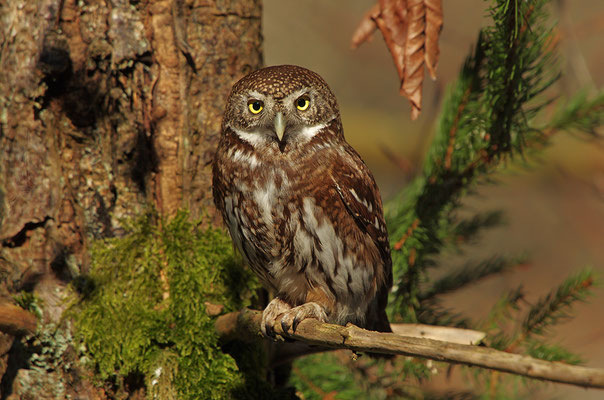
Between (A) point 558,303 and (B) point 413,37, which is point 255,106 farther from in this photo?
(A) point 558,303

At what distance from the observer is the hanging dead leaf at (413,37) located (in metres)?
2.32

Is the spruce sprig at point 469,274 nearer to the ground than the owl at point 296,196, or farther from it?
nearer to the ground

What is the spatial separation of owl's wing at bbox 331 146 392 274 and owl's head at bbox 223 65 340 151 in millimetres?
240

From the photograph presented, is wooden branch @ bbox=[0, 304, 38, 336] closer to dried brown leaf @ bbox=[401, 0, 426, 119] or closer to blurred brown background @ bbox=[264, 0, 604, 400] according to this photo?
dried brown leaf @ bbox=[401, 0, 426, 119]

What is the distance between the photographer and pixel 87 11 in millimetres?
2740

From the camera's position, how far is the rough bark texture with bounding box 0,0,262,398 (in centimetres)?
270

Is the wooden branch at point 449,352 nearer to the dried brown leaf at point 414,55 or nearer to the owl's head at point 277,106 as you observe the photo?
the dried brown leaf at point 414,55

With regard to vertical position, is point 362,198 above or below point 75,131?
below

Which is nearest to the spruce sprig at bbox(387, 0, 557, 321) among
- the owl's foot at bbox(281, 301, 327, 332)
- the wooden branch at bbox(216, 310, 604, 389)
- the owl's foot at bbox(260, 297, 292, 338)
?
the owl's foot at bbox(281, 301, 327, 332)

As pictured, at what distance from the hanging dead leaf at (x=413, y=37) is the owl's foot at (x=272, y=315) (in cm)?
98

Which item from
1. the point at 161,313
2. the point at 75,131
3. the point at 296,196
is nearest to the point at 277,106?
the point at 296,196

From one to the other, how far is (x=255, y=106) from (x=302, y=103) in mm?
232

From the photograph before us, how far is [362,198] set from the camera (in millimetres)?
2936

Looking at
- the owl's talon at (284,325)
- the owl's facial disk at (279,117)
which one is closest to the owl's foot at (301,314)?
the owl's talon at (284,325)
